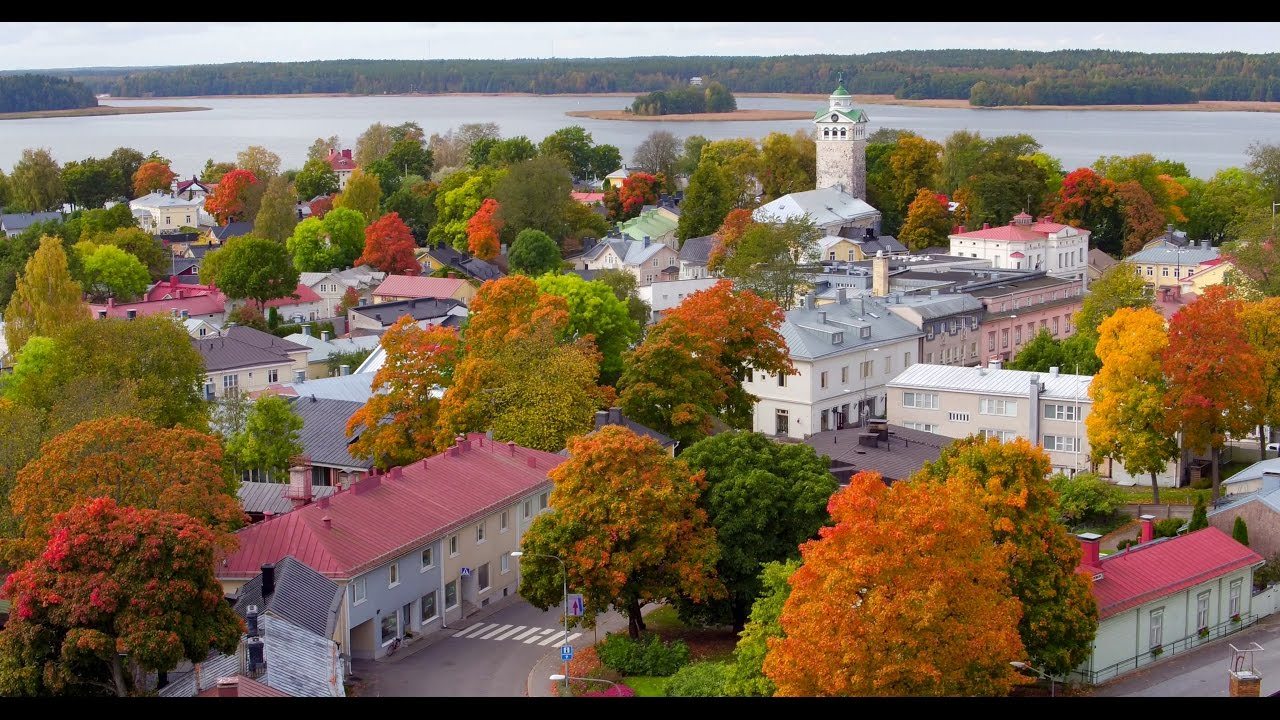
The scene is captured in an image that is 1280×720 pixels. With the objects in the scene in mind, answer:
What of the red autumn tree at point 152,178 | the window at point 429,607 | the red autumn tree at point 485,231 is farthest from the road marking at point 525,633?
the red autumn tree at point 152,178

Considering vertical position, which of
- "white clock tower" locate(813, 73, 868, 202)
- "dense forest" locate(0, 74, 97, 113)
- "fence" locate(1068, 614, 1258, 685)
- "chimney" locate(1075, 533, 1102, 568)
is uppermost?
"dense forest" locate(0, 74, 97, 113)

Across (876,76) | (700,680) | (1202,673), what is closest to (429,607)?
(700,680)

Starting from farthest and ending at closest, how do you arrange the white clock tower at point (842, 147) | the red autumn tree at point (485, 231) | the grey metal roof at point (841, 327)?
the white clock tower at point (842, 147), the red autumn tree at point (485, 231), the grey metal roof at point (841, 327)

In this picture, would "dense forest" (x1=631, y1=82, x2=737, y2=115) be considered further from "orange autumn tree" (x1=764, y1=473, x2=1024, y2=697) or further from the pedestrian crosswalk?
"orange autumn tree" (x1=764, y1=473, x2=1024, y2=697)

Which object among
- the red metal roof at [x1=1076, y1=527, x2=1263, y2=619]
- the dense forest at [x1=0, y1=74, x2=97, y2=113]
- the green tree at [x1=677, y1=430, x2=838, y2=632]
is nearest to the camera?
the red metal roof at [x1=1076, y1=527, x2=1263, y2=619]

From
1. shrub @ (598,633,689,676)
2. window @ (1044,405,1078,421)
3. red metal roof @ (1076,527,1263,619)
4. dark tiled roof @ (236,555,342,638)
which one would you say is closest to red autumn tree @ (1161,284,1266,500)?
window @ (1044,405,1078,421)

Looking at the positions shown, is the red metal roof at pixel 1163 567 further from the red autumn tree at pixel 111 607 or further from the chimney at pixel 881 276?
the chimney at pixel 881 276
